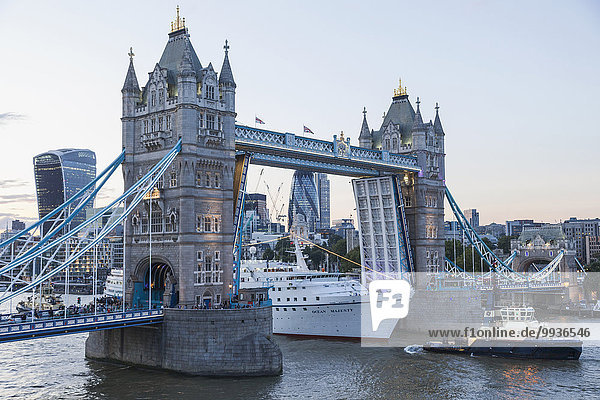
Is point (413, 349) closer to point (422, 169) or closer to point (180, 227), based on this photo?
point (422, 169)

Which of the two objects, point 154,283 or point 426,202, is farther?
point 426,202

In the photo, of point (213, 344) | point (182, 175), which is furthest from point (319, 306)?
point (182, 175)

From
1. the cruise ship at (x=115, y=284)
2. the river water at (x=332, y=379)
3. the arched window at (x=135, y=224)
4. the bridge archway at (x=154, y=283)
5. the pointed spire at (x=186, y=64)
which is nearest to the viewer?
the river water at (x=332, y=379)

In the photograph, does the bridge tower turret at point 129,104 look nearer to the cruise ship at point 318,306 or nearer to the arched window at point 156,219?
the arched window at point 156,219

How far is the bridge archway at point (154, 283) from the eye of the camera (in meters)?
56.5

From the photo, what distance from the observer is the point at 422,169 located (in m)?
85.2

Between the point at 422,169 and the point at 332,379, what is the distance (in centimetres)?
3966

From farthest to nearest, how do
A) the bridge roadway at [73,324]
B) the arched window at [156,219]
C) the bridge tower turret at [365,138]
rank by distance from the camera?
1. the bridge tower turret at [365,138]
2. the arched window at [156,219]
3. the bridge roadway at [73,324]

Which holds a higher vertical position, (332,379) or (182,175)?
(182,175)

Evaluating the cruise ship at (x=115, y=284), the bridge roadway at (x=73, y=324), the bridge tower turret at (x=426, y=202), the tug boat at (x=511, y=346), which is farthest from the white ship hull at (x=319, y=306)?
the cruise ship at (x=115, y=284)

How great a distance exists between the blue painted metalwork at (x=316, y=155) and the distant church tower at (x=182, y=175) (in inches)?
180

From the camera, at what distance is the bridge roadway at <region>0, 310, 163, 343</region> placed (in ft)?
143

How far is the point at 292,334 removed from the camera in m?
79.3

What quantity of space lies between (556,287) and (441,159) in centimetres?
4653
